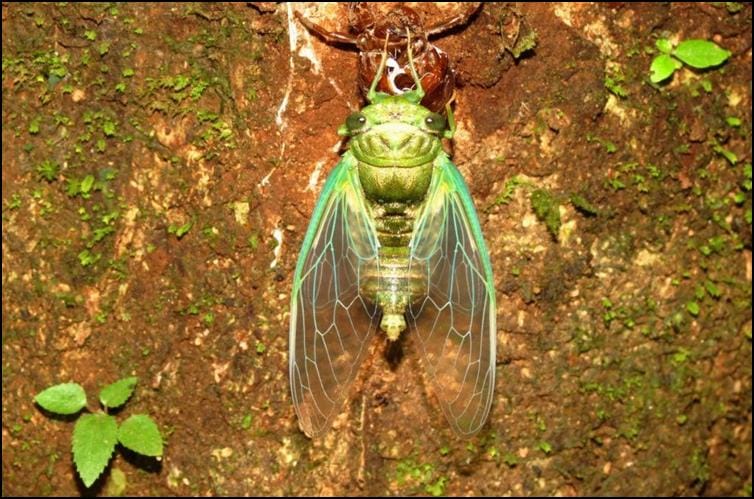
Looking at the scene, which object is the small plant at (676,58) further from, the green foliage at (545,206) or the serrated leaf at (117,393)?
the serrated leaf at (117,393)

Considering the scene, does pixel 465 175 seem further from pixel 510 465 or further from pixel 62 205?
pixel 62 205

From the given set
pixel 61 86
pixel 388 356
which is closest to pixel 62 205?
pixel 61 86

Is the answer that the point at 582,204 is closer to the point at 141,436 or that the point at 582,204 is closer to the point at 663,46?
the point at 663,46

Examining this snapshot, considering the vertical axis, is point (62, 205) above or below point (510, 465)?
above

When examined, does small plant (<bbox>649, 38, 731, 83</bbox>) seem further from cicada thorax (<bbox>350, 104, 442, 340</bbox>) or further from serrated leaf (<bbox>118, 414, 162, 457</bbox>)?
serrated leaf (<bbox>118, 414, 162, 457</bbox>)

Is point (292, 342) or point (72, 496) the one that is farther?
point (72, 496)
